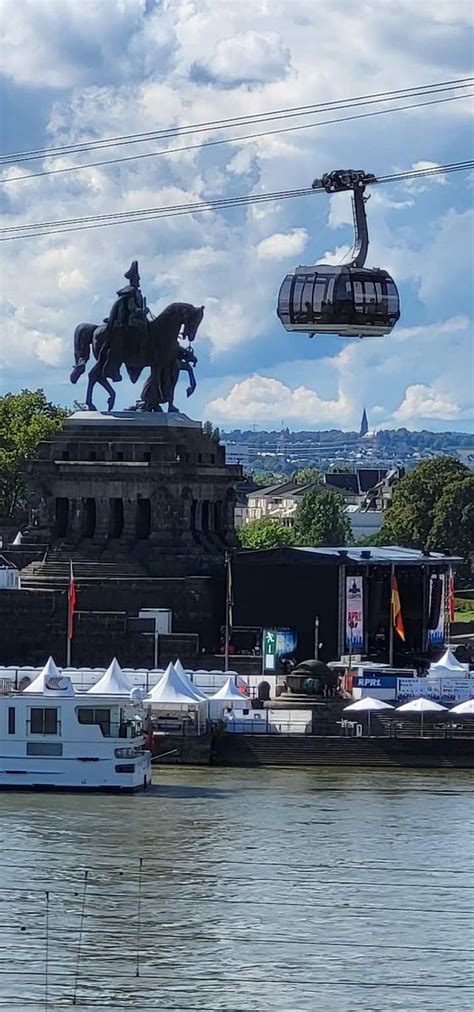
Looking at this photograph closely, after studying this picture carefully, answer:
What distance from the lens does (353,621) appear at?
89.6 meters

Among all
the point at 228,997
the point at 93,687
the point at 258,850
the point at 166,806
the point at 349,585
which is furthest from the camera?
the point at 349,585

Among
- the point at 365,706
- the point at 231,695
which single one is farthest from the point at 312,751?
the point at 231,695

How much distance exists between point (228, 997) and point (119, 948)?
173 inches

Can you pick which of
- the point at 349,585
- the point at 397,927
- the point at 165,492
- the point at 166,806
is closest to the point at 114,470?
the point at 165,492

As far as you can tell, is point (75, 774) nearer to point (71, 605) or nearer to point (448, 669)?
point (448, 669)

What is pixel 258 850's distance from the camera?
59.6 meters

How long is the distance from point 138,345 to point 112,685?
27021 mm

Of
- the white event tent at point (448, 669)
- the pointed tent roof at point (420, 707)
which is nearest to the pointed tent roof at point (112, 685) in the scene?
the pointed tent roof at point (420, 707)

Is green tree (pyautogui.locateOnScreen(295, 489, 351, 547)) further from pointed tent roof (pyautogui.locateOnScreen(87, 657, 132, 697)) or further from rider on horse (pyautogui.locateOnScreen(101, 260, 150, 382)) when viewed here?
pointed tent roof (pyautogui.locateOnScreen(87, 657, 132, 697))

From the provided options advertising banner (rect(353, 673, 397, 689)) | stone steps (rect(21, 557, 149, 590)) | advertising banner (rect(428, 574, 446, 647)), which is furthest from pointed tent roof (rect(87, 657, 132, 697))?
advertising banner (rect(428, 574, 446, 647))

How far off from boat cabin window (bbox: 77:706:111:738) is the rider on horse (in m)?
30.5

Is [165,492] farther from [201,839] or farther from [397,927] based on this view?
[397,927]

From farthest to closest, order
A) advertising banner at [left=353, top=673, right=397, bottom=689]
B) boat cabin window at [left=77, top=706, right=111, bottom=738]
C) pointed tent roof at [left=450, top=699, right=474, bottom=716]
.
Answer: advertising banner at [left=353, top=673, right=397, bottom=689] < pointed tent roof at [left=450, top=699, right=474, bottom=716] < boat cabin window at [left=77, top=706, right=111, bottom=738]

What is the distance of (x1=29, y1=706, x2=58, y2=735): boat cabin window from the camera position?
2751 inches
